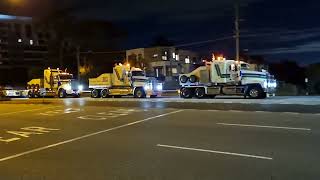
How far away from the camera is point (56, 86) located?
5184 cm

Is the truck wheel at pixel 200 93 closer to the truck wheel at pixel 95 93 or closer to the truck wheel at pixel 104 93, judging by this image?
the truck wheel at pixel 104 93

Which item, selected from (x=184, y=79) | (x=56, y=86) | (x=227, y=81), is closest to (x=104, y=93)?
(x=56, y=86)

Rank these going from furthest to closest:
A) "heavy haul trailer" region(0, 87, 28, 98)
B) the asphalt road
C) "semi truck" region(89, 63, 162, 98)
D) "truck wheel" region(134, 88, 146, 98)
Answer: "heavy haul trailer" region(0, 87, 28, 98), "semi truck" region(89, 63, 162, 98), "truck wheel" region(134, 88, 146, 98), the asphalt road

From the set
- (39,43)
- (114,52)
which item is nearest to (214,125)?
(114,52)

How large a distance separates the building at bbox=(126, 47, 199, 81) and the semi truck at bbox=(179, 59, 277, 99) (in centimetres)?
4494

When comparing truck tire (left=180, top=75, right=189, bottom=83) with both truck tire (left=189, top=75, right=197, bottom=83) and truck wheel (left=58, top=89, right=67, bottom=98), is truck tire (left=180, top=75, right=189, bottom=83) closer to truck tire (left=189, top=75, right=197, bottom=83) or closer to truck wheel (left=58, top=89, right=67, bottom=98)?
truck tire (left=189, top=75, right=197, bottom=83)

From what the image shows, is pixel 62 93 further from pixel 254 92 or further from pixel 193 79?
pixel 254 92

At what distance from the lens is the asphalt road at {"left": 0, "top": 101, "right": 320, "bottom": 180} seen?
9.28m

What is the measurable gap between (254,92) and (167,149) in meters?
23.2

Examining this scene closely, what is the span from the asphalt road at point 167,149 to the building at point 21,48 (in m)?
72.8

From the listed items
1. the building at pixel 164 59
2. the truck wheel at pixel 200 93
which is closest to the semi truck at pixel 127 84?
the truck wheel at pixel 200 93

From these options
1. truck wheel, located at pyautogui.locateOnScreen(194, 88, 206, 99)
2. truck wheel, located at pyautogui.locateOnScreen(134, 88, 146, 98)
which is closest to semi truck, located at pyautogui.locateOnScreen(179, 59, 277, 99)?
truck wheel, located at pyautogui.locateOnScreen(194, 88, 206, 99)

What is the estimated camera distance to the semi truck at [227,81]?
34.4 m

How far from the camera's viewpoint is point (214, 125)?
17.1 meters
